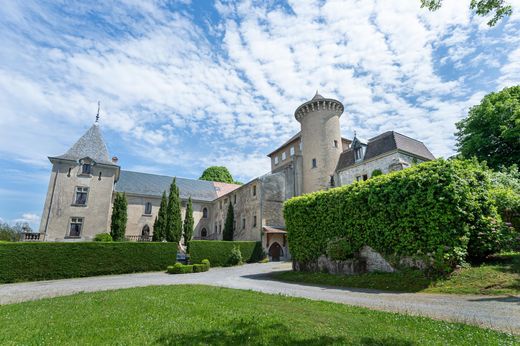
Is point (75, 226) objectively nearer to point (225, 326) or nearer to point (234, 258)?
point (234, 258)

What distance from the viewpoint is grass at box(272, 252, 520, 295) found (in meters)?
8.87

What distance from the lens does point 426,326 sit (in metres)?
5.39

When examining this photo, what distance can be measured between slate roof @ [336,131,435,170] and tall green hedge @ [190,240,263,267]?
13.1 metres

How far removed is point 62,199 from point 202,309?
2724 cm

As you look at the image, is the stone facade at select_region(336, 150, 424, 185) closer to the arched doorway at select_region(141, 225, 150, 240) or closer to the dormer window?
the dormer window

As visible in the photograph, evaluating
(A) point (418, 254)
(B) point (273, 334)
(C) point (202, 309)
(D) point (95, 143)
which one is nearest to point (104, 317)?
(C) point (202, 309)

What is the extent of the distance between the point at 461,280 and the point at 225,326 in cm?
919

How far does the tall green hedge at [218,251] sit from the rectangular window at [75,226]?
12.6 metres

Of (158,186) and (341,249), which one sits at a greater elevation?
(158,186)

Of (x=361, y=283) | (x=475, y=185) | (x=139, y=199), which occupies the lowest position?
(x=361, y=283)

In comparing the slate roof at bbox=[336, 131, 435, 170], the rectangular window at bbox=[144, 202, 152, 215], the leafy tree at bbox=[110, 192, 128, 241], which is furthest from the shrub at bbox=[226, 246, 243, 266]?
the rectangular window at bbox=[144, 202, 152, 215]

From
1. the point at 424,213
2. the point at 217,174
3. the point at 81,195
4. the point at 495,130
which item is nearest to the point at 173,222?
the point at 81,195

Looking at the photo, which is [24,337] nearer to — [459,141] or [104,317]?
[104,317]

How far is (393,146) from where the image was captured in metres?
22.8
